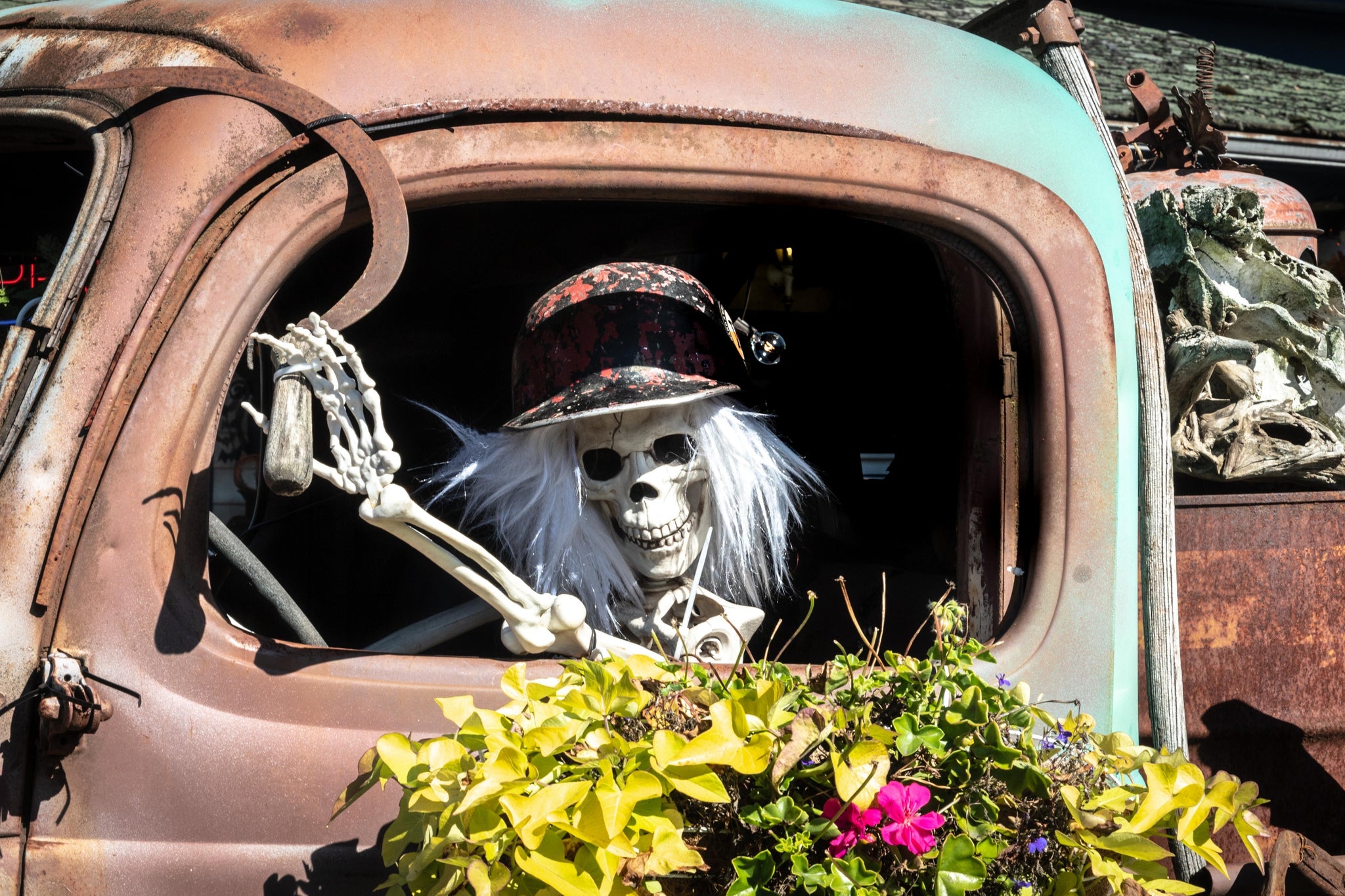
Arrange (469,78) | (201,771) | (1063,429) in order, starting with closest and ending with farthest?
(201,771), (469,78), (1063,429)

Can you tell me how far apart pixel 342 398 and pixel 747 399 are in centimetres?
84

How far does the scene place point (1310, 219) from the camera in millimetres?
2469

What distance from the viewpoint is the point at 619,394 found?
1.67m

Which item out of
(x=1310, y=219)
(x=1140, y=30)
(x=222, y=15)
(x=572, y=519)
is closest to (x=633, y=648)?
(x=572, y=519)

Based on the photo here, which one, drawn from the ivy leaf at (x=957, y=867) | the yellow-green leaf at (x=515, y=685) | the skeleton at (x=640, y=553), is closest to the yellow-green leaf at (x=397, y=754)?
the yellow-green leaf at (x=515, y=685)

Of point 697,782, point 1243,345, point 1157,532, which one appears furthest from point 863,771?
point 1243,345

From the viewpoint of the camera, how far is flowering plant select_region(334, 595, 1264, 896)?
0.95 meters

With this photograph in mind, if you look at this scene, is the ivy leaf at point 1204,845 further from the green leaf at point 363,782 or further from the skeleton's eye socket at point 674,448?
Answer: the skeleton's eye socket at point 674,448

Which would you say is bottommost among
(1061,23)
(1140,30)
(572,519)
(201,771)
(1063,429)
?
(201,771)

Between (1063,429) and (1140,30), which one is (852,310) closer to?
(1063,429)

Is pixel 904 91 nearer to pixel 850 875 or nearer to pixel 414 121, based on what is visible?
pixel 414 121

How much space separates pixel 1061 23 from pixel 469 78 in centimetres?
111

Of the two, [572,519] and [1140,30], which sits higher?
[1140,30]

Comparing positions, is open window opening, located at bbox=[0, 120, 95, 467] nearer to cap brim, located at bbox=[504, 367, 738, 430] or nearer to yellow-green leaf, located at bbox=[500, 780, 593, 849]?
cap brim, located at bbox=[504, 367, 738, 430]
